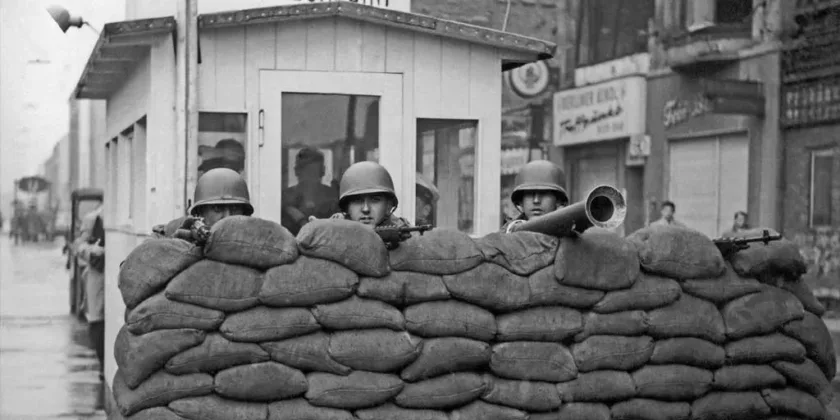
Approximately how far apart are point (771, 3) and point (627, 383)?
650 inches

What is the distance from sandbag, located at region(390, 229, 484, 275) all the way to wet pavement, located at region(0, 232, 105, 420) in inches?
217

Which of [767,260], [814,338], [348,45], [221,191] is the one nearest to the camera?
[767,260]

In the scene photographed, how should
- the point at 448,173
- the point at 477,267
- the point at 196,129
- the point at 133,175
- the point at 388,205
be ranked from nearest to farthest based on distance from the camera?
the point at 477,267 → the point at 388,205 → the point at 196,129 → the point at 448,173 → the point at 133,175

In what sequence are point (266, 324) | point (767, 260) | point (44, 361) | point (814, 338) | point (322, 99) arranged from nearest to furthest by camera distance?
point (266, 324) → point (767, 260) → point (814, 338) → point (322, 99) → point (44, 361)

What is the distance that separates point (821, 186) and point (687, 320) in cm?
1504

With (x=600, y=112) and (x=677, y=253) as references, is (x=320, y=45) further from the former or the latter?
(x=600, y=112)

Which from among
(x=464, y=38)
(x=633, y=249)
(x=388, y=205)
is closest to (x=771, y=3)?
(x=464, y=38)

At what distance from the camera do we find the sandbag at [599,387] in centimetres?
440

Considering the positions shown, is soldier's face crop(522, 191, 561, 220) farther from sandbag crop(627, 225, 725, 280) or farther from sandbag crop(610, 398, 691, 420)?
sandbag crop(610, 398, 691, 420)

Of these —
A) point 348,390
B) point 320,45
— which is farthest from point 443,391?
point 320,45

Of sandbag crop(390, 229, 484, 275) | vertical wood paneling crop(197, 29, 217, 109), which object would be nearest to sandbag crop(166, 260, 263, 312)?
sandbag crop(390, 229, 484, 275)

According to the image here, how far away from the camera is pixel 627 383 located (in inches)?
177

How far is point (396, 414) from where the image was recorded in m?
4.25

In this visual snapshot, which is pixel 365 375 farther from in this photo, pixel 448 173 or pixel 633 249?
pixel 448 173
